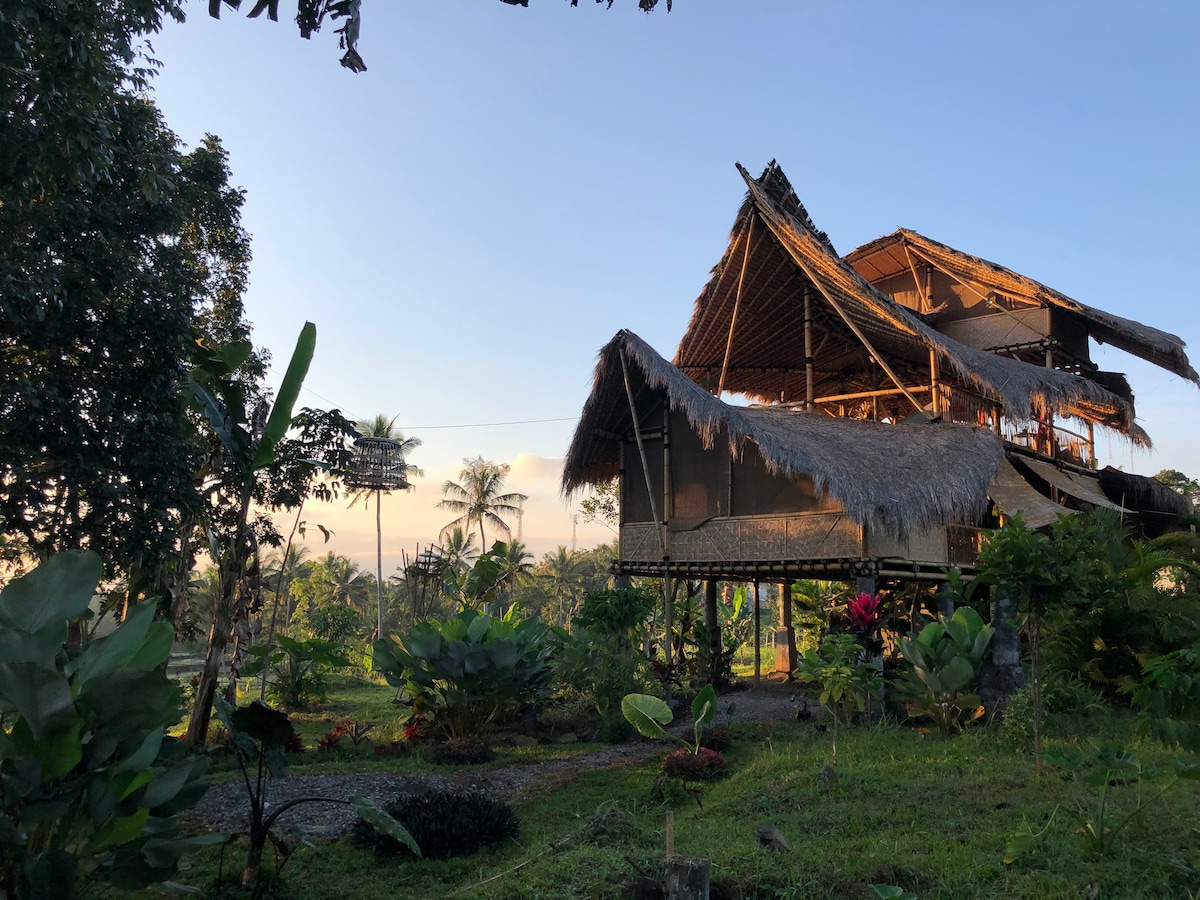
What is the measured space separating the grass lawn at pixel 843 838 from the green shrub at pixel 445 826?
127 mm

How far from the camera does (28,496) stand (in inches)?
396

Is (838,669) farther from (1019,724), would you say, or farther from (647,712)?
(647,712)

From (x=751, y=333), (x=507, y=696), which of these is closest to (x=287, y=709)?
(x=507, y=696)

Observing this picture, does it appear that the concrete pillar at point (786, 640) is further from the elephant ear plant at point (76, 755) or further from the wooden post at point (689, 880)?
the elephant ear plant at point (76, 755)

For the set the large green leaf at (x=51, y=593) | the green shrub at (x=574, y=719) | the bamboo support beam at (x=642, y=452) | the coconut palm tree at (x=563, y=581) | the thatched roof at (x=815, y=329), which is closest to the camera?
the large green leaf at (x=51, y=593)

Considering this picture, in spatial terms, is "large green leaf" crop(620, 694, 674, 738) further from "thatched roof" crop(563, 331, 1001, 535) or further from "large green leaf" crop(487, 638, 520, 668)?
"thatched roof" crop(563, 331, 1001, 535)

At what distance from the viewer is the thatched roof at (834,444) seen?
38.1 ft

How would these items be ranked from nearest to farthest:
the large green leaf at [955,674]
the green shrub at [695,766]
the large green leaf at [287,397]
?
the large green leaf at [287,397] → the green shrub at [695,766] → the large green leaf at [955,674]

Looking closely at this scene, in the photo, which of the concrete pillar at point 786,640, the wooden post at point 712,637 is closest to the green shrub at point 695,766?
the wooden post at point 712,637

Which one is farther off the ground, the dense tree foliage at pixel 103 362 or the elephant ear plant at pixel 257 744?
the dense tree foliage at pixel 103 362

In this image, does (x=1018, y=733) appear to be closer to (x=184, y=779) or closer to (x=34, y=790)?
(x=184, y=779)

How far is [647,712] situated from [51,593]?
5.15 m

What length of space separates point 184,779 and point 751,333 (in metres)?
14.6

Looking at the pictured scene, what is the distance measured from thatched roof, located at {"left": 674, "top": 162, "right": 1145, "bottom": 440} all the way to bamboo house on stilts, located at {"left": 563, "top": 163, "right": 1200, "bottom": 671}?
1.5 inches
